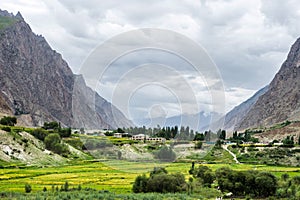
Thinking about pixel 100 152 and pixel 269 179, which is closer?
pixel 269 179

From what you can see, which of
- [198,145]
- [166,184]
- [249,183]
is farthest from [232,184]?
[198,145]

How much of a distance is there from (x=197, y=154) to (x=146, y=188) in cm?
4222

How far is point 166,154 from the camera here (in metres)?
88.9

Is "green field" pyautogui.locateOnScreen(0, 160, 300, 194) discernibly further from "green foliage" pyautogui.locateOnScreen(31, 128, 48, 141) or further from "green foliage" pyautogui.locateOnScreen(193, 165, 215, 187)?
"green foliage" pyautogui.locateOnScreen(31, 128, 48, 141)

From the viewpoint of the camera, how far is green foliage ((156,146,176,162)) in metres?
86.1

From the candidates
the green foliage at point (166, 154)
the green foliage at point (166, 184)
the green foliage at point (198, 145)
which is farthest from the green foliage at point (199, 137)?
the green foliage at point (166, 184)

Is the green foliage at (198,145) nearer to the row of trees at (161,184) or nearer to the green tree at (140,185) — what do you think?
the row of trees at (161,184)

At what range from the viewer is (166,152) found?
8969cm

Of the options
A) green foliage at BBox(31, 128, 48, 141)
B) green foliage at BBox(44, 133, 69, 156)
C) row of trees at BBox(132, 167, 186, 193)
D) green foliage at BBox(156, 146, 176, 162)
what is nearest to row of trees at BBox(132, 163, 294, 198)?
row of trees at BBox(132, 167, 186, 193)

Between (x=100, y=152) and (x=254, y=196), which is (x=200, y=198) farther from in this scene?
(x=100, y=152)

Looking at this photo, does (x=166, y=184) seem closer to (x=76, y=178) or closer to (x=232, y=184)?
(x=232, y=184)

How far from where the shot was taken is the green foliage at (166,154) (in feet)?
283

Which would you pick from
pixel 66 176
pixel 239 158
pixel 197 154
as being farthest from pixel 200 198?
pixel 239 158

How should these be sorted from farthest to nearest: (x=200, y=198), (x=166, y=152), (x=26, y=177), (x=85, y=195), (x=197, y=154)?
(x=197, y=154)
(x=166, y=152)
(x=26, y=177)
(x=200, y=198)
(x=85, y=195)
